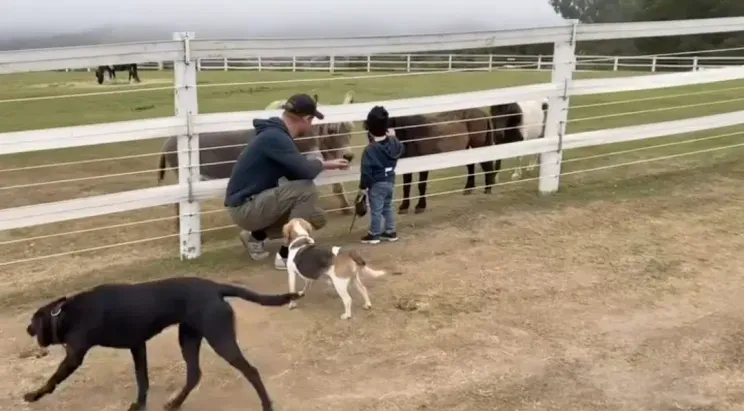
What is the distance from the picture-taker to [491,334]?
4.47m

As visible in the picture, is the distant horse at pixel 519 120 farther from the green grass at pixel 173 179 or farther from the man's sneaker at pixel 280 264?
the man's sneaker at pixel 280 264

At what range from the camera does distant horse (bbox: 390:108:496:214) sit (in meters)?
7.05

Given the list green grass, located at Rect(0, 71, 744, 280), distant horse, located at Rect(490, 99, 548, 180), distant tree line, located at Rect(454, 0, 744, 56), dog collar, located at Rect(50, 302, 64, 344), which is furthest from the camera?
distant tree line, located at Rect(454, 0, 744, 56)

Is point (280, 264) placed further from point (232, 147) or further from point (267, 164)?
point (232, 147)

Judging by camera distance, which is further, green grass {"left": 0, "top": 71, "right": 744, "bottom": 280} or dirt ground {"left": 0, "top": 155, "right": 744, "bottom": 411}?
green grass {"left": 0, "top": 71, "right": 744, "bottom": 280}

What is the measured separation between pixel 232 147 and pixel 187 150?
Result: 1.04m

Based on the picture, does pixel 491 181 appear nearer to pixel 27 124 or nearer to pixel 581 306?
pixel 581 306

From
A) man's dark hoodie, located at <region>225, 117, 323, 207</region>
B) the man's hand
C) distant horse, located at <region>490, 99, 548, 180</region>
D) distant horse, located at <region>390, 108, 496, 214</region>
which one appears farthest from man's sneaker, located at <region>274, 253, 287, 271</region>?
distant horse, located at <region>490, 99, 548, 180</region>

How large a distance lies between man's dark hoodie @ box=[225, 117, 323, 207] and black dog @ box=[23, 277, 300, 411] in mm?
1726

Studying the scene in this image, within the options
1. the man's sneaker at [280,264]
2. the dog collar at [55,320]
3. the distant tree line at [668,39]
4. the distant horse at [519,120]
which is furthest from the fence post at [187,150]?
the distant tree line at [668,39]

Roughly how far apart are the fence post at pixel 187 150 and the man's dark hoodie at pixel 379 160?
3.92ft

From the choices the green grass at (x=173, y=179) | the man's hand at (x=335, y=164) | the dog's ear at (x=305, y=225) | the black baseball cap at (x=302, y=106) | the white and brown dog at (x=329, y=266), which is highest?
the black baseball cap at (x=302, y=106)

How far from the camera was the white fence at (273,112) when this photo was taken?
5008 mm

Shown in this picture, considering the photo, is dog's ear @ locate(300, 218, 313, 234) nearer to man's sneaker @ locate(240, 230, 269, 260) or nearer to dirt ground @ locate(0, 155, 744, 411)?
dirt ground @ locate(0, 155, 744, 411)
